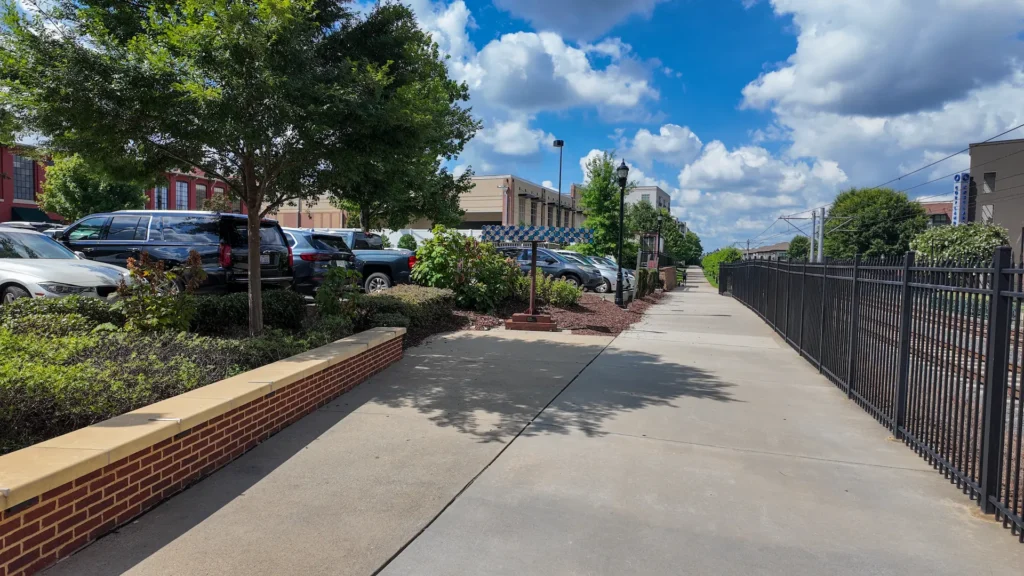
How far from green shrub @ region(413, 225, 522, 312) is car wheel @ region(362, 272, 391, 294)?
1411 mm

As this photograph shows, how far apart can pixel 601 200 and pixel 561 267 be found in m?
13.5

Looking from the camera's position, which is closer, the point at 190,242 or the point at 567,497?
the point at 567,497

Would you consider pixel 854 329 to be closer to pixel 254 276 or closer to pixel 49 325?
pixel 254 276

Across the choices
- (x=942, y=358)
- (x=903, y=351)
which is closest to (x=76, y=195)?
(x=903, y=351)

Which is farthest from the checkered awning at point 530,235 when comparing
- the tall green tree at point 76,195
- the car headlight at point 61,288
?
the tall green tree at point 76,195

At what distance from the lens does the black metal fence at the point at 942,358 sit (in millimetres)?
3674

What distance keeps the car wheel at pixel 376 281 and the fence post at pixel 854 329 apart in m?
10.0

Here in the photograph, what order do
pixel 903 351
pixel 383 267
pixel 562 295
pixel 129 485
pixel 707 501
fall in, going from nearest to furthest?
pixel 129 485
pixel 707 501
pixel 903 351
pixel 383 267
pixel 562 295

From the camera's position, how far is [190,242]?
9680mm

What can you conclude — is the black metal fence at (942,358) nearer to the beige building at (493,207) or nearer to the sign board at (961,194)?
the beige building at (493,207)

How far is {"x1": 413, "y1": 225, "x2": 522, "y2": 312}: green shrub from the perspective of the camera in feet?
41.4

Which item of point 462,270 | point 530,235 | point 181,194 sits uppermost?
point 181,194

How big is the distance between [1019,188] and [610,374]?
66139 millimetres

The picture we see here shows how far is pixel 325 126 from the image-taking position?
6.04 meters
